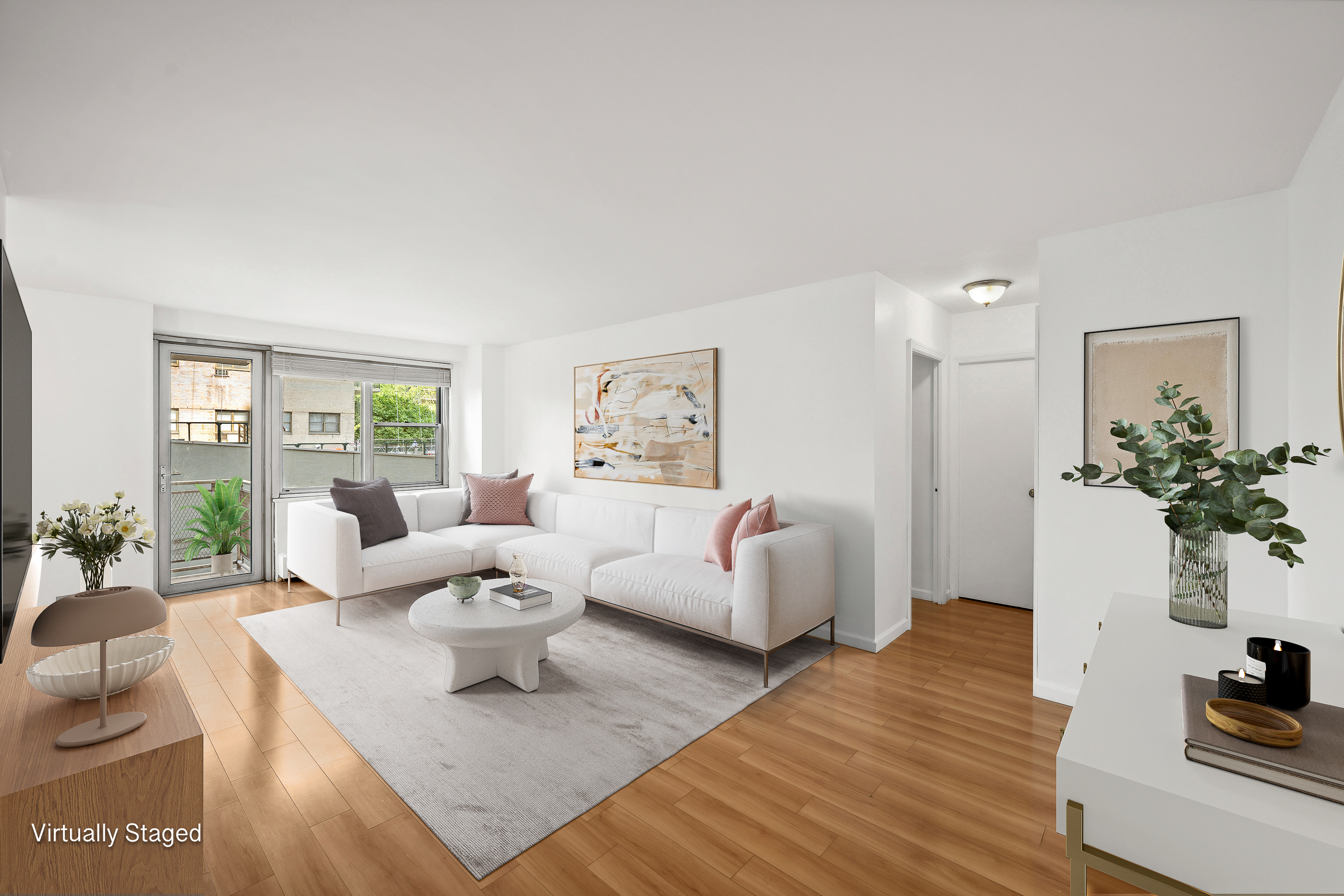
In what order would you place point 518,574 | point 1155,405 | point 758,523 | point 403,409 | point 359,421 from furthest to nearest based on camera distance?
1. point 403,409
2. point 359,421
3. point 758,523
4. point 518,574
5. point 1155,405

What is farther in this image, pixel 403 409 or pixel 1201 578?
pixel 403 409

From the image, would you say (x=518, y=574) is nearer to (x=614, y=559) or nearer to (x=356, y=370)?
(x=614, y=559)

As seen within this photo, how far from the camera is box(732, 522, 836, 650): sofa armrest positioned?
3.10 metres

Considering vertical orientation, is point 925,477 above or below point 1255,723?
above

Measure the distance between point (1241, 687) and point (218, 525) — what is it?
20.6ft

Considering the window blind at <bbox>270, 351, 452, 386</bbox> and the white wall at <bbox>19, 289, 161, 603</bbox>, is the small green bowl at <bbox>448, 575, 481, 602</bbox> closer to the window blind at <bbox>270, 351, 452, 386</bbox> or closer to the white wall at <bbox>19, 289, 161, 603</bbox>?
the white wall at <bbox>19, 289, 161, 603</bbox>

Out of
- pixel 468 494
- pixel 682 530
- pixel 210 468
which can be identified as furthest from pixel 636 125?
pixel 210 468

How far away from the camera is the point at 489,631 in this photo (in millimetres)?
2781

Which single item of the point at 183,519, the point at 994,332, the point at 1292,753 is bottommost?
the point at 183,519

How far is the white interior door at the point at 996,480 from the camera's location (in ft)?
14.5

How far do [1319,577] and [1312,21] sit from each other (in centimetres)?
167

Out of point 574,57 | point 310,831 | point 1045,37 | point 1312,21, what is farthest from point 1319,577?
point 310,831

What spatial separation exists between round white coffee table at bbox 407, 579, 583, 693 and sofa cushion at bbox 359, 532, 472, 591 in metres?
1.06

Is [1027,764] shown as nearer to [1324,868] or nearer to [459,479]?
[1324,868]
